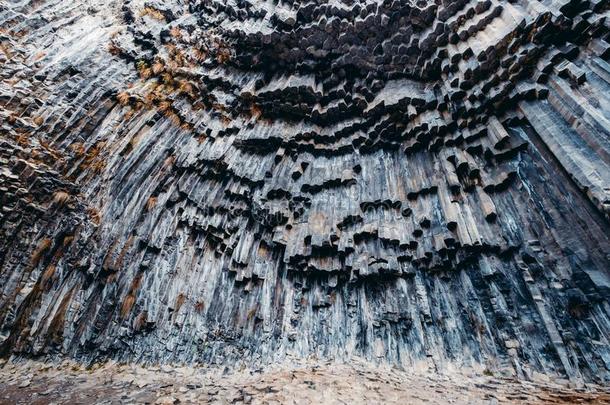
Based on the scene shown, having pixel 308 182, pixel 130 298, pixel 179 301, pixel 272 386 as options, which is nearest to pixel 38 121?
pixel 130 298

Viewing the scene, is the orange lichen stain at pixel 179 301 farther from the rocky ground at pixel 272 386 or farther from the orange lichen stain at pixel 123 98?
the orange lichen stain at pixel 123 98

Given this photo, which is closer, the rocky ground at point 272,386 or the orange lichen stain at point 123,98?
the rocky ground at point 272,386

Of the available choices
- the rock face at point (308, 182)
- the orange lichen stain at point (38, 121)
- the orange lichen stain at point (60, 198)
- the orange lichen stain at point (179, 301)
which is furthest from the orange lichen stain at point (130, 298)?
the orange lichen stain at point (38, 121)

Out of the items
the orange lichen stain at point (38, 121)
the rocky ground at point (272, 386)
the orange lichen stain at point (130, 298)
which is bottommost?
the rocky ground at point (272, 386)

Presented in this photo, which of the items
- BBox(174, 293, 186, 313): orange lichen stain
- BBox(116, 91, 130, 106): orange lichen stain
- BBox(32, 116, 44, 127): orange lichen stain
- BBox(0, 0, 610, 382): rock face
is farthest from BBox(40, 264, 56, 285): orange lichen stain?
BBox(116, 91, 130, 106): orange lichen stain

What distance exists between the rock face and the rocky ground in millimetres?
513

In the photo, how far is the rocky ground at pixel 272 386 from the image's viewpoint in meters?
7.55

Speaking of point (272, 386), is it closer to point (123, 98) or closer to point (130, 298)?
point (130, 298)

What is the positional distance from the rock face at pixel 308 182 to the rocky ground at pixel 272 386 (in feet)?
1.68

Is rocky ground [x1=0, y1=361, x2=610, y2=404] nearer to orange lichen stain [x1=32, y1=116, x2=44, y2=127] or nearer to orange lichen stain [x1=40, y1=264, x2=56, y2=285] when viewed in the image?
orange lichen stain [x1=40, y1=264, x2=56, y2=285]

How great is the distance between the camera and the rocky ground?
755 cm

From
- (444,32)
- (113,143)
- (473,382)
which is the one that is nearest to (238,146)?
(113,143)

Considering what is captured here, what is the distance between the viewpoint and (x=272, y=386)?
30.2 feet

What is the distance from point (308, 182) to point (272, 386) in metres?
7.63
